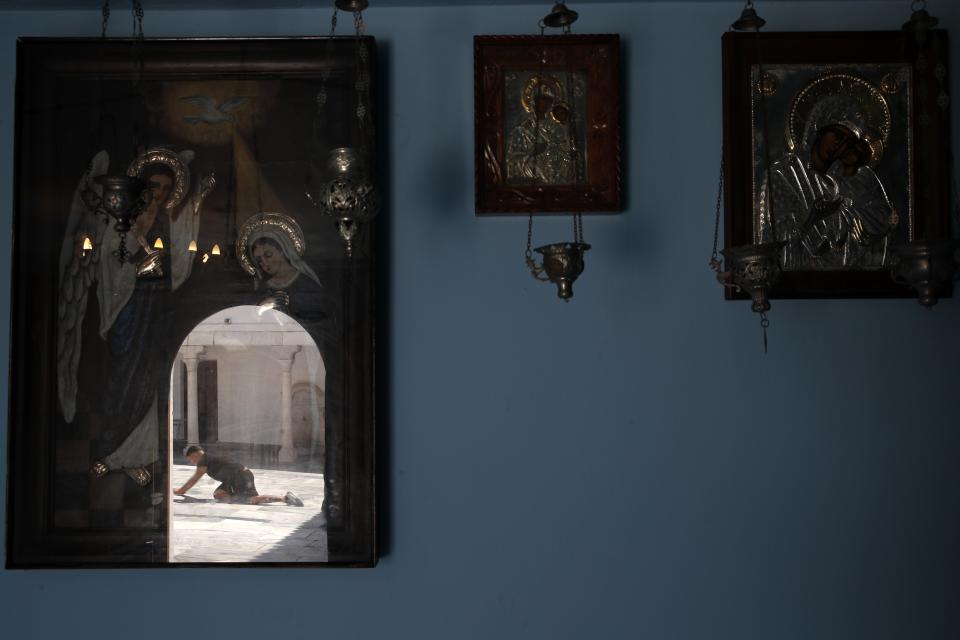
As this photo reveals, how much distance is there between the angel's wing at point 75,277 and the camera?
1.85 m

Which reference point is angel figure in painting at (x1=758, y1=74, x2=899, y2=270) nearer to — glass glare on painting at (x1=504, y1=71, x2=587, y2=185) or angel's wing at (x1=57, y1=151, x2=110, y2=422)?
glass glare on painting at (x1=504, y1=71, x2=587, y2=185)

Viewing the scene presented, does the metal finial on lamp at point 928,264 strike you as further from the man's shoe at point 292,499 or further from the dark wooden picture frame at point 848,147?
the man's shoe at point 292,499

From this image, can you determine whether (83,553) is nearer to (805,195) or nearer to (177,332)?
(177,332)

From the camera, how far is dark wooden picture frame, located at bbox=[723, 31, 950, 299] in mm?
1885

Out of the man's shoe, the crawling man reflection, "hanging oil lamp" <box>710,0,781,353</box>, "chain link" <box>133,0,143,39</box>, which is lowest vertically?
the man's shoe

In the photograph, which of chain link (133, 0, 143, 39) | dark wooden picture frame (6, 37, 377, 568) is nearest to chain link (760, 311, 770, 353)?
dark wooden picture frame (6, 37, 377, 568)

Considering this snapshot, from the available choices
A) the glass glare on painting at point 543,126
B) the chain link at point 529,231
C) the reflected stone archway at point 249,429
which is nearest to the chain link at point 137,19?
the reflected stone archway at point 249,429

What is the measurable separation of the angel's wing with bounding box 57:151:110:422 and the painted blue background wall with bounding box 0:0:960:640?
190 millimetres

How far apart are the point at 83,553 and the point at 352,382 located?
29.3 inches

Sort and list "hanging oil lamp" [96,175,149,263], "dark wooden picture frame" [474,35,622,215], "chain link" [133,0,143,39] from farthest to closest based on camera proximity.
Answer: "dark wooden picture frame" [474,35,622,215] < "chain link" [133,0,143,39] < "hanging oil lamp" [96,175,149,263]

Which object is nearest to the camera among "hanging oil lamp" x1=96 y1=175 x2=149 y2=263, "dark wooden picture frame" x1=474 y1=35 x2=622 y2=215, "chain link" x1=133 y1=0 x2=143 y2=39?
"hanging oil lamp" x1=96 y1=175 x2=149 y2=263

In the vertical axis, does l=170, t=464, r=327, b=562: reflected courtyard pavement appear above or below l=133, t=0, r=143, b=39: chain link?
below

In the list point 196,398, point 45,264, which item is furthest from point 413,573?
point 45,264

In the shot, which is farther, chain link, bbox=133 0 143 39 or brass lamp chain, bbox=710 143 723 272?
brass lamp chain, bbox=710 143 723 272
